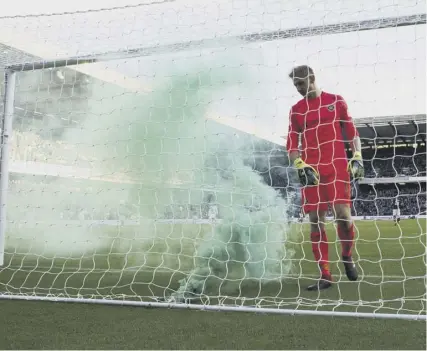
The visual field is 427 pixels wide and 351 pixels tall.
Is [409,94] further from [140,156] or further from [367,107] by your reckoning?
[140,156]

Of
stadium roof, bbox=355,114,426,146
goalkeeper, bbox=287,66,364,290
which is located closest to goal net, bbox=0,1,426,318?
goalkeeper, bbox=287,66,364,290

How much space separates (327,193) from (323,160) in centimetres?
27

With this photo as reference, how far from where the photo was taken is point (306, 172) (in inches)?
153

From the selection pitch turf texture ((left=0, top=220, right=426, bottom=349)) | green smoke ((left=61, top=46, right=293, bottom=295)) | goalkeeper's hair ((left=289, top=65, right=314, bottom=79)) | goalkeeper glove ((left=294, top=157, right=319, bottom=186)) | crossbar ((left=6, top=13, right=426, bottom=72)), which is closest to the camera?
pitch turf texture ((left=0, top=220, right=426, bottom=349))

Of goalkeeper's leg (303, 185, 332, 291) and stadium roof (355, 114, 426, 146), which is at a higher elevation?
stadium roof (355, 114, 426, 146)

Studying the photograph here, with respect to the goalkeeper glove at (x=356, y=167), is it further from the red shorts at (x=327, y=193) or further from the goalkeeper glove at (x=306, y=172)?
the goalkeeper glove at (x=306, y=172)

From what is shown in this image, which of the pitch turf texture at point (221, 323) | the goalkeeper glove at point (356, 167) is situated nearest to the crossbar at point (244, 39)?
the goalkeeper glove at point (356, 167)

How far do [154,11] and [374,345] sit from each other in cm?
356

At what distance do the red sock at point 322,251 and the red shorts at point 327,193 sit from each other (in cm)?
24

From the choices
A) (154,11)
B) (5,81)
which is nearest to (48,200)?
(5,81)

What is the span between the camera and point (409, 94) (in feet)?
12.0

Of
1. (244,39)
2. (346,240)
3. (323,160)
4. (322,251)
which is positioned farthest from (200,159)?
(346,240)

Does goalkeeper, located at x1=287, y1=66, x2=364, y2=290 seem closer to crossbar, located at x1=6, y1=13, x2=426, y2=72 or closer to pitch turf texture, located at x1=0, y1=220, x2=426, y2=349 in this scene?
crossbar, located at x1=6, y1=13, x2=426, y2=72

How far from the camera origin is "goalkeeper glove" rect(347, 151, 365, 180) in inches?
149
